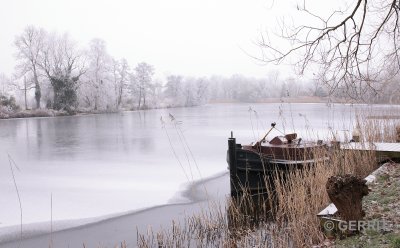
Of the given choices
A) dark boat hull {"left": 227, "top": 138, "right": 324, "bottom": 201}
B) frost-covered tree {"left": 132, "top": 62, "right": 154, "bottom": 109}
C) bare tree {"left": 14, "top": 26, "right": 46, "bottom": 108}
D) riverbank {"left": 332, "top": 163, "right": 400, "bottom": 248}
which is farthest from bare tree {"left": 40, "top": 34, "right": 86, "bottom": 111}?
riverbank {"left": 332, "top": 163, "right": 400, "bottom": 248}

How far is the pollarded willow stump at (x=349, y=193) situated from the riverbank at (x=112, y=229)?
2.16 metres

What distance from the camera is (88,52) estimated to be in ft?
159

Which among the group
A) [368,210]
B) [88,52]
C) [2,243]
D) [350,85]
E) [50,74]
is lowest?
[2,243]

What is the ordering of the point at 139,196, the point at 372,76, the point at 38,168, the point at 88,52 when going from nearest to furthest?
the point at 372,76, the point at 139,196, the point at 38,168, the point at 88,52

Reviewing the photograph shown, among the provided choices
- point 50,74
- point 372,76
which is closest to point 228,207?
point 372,76

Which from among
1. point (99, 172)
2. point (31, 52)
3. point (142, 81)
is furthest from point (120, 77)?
point (99, 172)

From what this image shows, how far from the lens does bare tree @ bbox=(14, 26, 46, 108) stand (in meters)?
44.2

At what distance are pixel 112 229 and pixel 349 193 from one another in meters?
3.82

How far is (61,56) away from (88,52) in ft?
12.4

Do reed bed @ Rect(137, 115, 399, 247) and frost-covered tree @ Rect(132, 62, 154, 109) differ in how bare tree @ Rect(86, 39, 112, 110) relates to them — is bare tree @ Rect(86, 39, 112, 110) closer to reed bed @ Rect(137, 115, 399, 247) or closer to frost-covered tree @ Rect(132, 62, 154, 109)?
frost-covered tree @ Rect(132, 62, 154, 109)

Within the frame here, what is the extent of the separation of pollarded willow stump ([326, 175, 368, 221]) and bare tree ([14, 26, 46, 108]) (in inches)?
1767

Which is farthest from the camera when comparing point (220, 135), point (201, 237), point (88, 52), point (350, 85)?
point (88, 52)

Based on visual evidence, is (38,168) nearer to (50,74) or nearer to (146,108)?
(50,74)

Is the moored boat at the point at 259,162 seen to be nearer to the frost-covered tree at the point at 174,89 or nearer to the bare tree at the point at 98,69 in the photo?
the bare tree at the point at 98,69
